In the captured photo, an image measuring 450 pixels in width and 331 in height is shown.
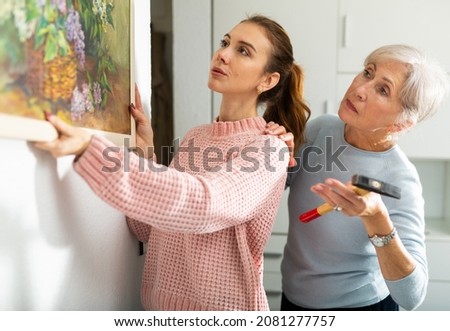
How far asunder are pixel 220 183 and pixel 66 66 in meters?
0.26

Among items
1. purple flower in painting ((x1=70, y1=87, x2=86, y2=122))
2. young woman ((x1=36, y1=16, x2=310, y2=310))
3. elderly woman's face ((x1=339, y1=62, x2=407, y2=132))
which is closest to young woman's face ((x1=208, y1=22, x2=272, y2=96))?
young woman ((x1=36, y1=16, x2=310, y2=310))

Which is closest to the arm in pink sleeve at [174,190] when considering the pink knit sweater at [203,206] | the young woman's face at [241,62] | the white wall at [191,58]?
the pink knit sweater at [203,206]

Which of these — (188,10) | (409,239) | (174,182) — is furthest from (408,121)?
(188,10)

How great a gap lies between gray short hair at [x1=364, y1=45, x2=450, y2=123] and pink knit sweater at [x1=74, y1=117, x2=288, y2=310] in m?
0.32

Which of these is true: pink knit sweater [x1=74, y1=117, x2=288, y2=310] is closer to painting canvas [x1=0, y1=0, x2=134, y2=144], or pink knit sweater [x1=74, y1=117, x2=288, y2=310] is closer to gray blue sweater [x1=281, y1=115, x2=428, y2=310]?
painting canvas [x1=0, y1=0, x2=134, y2=144]

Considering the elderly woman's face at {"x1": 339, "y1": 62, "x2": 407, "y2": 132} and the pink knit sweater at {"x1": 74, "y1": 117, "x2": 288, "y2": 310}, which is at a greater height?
the elderly woman's face at {"x1": 339, "y1": 62, "x2": 407, "y2": 132}

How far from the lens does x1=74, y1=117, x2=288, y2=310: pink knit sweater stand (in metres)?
0.54

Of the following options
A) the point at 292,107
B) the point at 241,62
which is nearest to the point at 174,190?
A: the point at 241,62

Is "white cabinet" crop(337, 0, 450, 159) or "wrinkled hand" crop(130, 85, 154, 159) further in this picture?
"white cabinet" crop(337, 0, 450, 159)

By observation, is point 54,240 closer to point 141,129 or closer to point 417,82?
point 141,129

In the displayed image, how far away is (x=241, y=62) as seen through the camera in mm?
842

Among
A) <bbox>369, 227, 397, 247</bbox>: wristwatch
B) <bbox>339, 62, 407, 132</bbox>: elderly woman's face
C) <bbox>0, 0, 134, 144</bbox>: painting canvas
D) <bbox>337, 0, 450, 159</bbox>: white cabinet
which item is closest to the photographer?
<bbox>0, 0, 134, 144</bbox>: painting canvas

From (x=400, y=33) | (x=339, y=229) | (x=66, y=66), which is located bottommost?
(x=339, y=229)

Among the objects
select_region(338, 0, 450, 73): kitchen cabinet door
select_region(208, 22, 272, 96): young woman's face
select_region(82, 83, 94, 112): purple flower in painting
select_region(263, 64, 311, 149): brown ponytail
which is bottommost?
select_region(263, 64, 311, 149): brown ponytail
